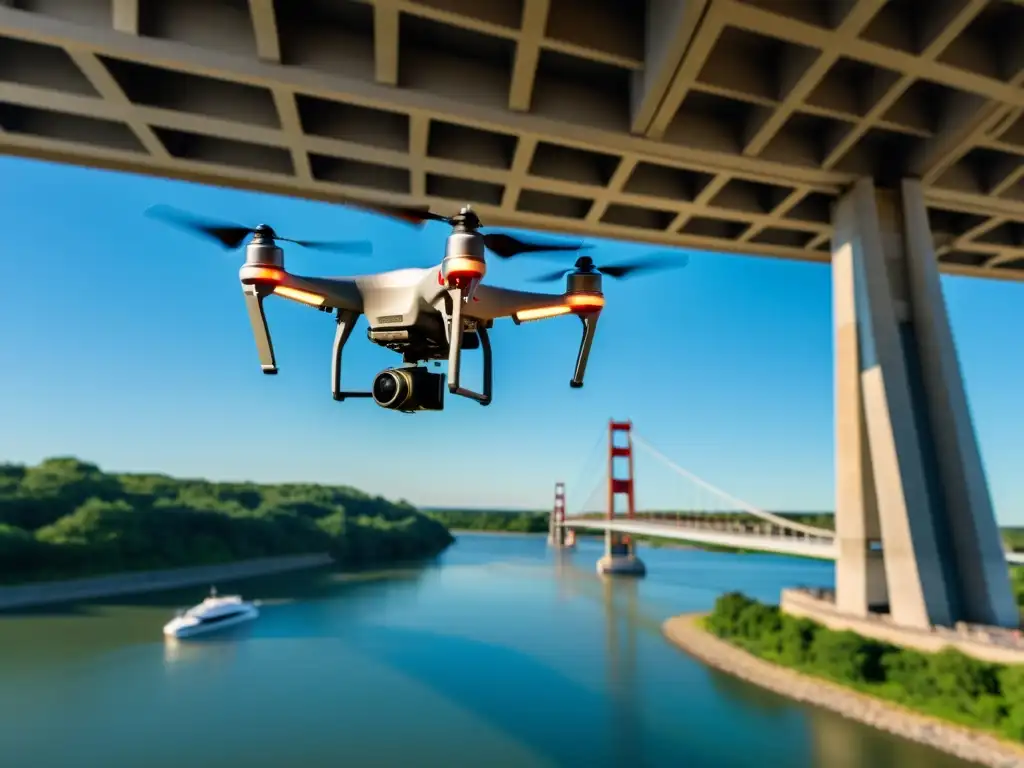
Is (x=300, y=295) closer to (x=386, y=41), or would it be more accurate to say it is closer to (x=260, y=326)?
(x=260, y=326)

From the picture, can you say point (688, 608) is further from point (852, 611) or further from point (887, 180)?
point (887, 180)

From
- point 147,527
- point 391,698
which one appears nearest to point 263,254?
point 391,698

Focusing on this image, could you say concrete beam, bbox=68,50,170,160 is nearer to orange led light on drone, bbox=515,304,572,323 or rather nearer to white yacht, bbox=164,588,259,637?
orange led light on drone, bbox=515,304,572,323

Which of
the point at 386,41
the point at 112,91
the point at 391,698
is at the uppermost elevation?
the point at 386,41

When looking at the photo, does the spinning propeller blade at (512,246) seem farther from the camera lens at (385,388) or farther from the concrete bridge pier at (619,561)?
the concrete bridge pier at (619,561)

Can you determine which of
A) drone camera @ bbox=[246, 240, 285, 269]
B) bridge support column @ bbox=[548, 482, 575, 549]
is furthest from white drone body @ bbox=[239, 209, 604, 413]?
bridge support column @ bbox=[548, 482, 575, 549]
